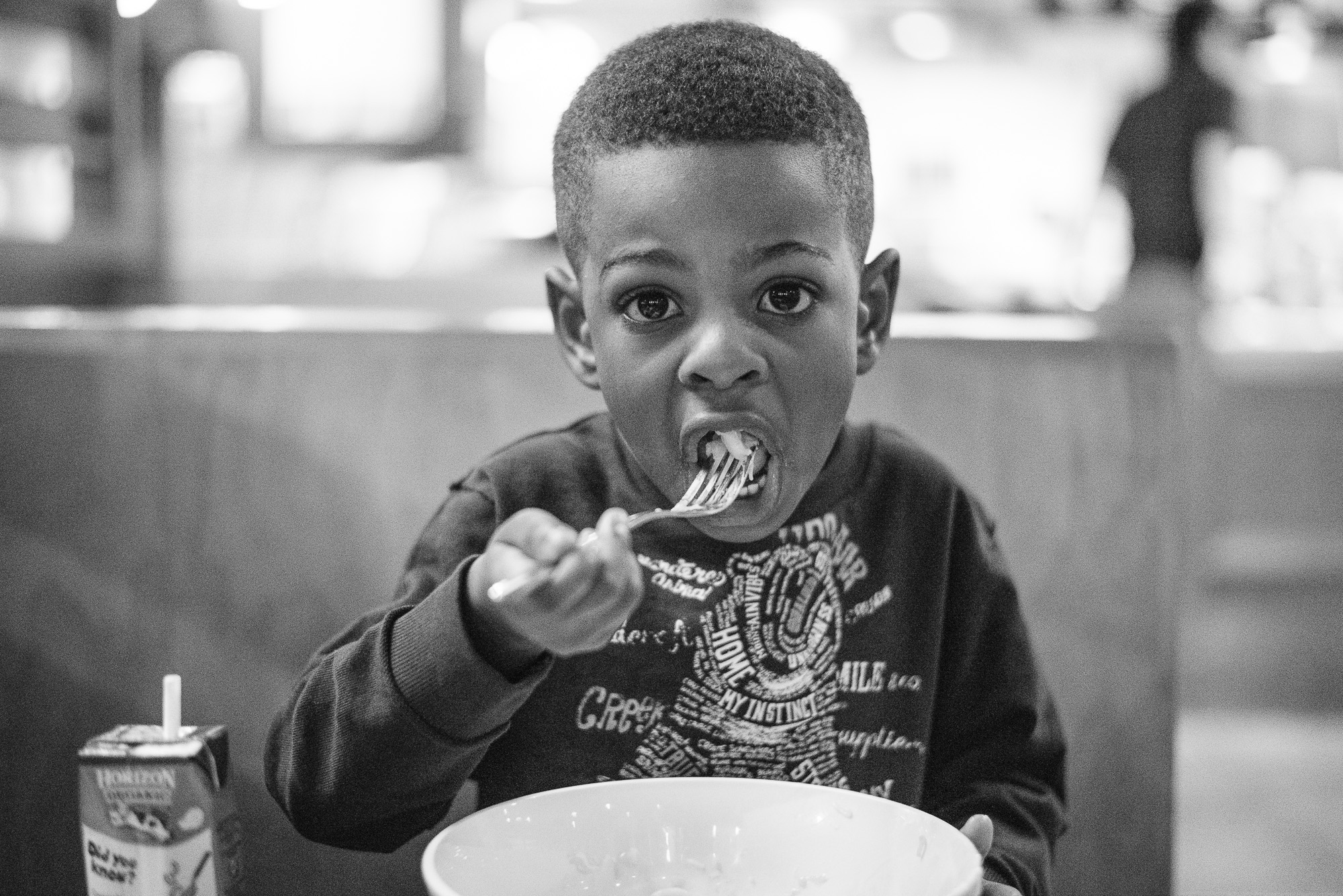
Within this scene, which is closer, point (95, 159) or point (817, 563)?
point (817, 563)

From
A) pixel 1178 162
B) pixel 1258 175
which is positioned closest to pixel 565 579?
pixel 1178 162

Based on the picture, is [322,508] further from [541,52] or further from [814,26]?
[541,52]

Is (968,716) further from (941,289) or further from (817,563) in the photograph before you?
(941,289)

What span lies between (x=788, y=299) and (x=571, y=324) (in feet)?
0.64

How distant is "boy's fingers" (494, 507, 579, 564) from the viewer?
60 centimetres

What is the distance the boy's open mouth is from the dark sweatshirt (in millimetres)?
135

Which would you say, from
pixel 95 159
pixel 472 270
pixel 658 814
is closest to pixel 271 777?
pixel 658 814

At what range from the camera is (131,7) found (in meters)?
3.17

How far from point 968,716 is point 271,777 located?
509 millimetres

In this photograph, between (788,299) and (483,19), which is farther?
(483,19)

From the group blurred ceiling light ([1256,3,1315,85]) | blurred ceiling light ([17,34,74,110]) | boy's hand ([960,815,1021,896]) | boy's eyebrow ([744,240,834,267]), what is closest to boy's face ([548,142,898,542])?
boy's eyebrow ([744,240,834,267])

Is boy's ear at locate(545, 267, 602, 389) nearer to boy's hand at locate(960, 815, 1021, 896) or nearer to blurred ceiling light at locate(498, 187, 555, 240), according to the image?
boy's hand at locate(960, 815, 1021, 896)

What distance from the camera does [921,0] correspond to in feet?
18.2

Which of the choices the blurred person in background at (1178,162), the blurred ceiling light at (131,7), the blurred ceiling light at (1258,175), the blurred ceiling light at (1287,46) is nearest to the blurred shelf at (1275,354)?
the blurred person in background at (1178,162)
